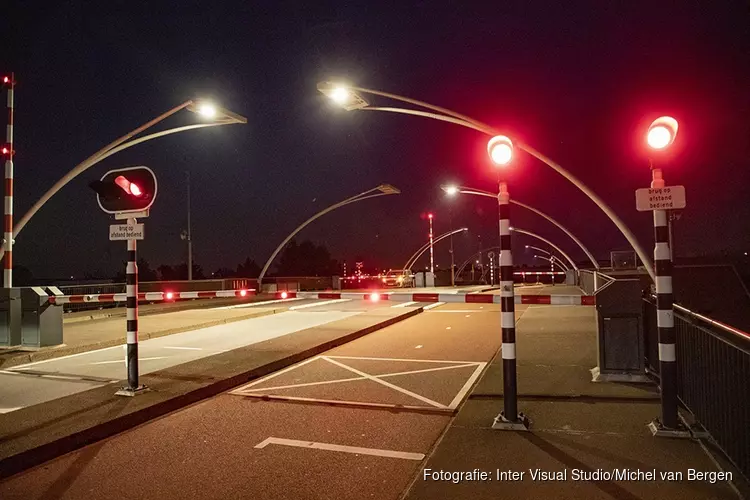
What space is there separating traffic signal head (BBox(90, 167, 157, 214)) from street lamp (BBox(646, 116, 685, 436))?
20.2ft

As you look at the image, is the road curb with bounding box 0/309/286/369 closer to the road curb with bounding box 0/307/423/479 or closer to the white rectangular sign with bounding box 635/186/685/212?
the road curb with bounding box 0/307/423/479

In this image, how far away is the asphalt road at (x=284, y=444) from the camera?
468cm

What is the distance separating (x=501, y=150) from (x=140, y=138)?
41.7ft

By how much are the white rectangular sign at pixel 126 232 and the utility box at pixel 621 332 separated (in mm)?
6316

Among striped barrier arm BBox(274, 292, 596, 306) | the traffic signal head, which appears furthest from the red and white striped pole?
striped barrier arm BBox(274, 292, 596, 306)

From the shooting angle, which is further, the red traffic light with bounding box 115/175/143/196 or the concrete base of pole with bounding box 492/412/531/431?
the red traffic light with bounding box 115/175/143/196

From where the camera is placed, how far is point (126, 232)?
759cm

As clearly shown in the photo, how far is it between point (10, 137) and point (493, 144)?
12.2 m

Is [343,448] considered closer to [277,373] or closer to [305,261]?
[277,373]

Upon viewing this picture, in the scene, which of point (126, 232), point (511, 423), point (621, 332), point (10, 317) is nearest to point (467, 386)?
point (621, 332)

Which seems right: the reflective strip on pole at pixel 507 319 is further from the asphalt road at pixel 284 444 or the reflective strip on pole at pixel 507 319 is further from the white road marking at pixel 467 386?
the white road marking at pixel 467 386

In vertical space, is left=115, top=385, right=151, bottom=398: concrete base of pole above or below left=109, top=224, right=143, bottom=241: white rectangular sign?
below

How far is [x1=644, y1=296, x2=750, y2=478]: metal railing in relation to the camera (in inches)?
177

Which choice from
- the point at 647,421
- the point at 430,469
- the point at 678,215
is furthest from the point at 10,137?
the point at 678,215
